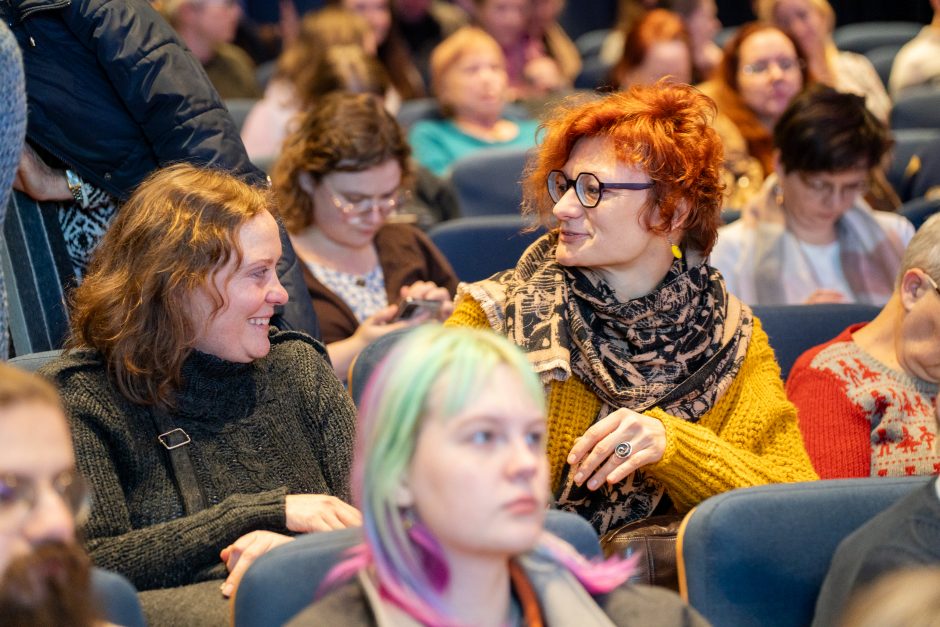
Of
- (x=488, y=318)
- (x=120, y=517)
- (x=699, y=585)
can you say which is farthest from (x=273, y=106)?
(x=699, y=585)

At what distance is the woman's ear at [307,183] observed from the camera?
2.96m

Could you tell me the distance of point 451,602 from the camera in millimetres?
1301

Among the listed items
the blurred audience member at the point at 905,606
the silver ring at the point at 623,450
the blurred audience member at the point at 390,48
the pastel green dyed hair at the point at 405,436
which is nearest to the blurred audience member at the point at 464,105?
the blurred audience member at the point at 390,48

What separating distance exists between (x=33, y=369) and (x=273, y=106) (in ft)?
9.44

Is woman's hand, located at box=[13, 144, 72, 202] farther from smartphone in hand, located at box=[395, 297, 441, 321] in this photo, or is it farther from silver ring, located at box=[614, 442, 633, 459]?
silver ring, located at box=[614, 442, 633, 459]

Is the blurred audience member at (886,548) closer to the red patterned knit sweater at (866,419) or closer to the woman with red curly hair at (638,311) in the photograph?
the woman with red curly hair at (638,311)

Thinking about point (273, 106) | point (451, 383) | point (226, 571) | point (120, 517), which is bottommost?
point (226, 571)

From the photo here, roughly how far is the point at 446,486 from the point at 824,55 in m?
4.07

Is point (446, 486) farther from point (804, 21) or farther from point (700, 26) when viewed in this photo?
point (700, 26)

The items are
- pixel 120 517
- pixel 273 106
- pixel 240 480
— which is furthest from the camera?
pixel 273 106

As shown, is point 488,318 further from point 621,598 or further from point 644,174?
point 621,598

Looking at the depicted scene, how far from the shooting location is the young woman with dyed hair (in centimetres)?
125

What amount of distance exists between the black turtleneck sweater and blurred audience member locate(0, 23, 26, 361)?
0.21 m

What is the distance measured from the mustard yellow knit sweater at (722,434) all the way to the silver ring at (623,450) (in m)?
0.06
